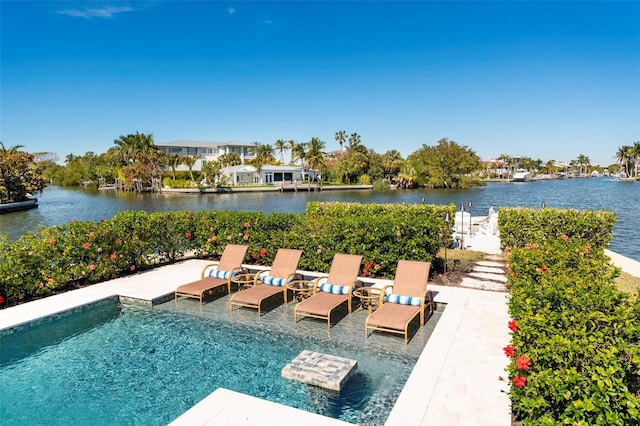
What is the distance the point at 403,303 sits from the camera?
672 cm

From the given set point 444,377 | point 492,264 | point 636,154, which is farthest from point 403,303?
point 636,154

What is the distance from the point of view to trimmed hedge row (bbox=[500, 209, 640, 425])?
8.46 feet

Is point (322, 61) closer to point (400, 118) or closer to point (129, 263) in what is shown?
point (400, 118)

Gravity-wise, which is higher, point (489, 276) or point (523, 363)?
point (523, 363)

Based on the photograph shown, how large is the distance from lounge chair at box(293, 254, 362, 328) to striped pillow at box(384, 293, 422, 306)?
83 cm

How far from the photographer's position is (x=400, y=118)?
1896 inches

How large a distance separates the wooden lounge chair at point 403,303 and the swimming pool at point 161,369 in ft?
1.19

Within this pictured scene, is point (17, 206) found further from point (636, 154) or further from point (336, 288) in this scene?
point (636, 154)

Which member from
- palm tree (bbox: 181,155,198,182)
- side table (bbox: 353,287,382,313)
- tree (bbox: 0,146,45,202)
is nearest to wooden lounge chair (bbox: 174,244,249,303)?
side table (bbox: 353,287,382,313)

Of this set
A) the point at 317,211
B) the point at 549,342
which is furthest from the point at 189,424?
the point at 317,211

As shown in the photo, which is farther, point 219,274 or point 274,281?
point 219,274

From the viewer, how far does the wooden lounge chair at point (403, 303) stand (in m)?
5.92

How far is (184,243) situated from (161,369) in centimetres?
674

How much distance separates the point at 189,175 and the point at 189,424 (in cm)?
7725
